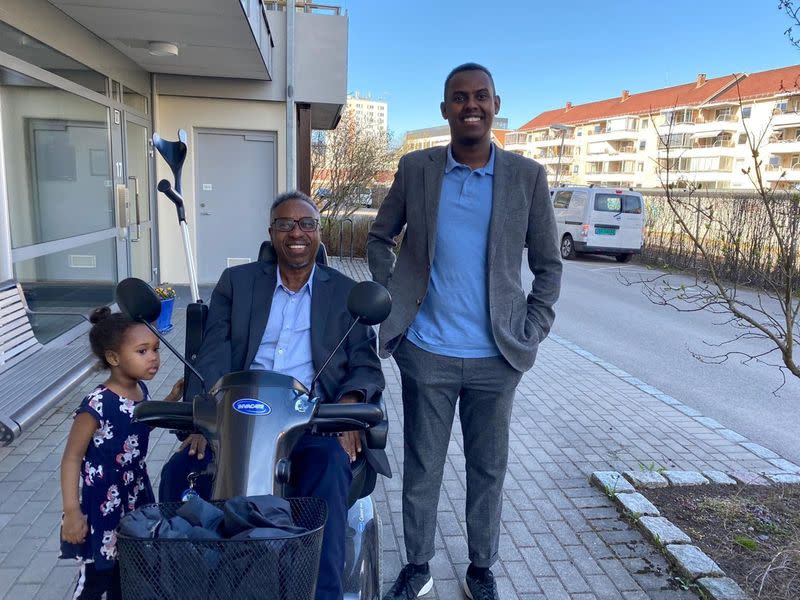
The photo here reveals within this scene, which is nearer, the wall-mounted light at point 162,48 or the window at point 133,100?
the wall-mounted light at point 162,48

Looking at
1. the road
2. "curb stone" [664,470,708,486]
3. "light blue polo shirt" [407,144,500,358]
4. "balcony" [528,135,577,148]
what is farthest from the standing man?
"balcony" [528,135,577,148]

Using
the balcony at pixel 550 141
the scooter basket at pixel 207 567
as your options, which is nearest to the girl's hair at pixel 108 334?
the scooter basket at pixel 207 567

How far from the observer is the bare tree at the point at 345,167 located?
17594mm

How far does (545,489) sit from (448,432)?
153cm

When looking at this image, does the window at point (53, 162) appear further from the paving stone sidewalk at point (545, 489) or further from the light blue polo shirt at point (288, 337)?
the light blue polo shirt at point (288, 337)

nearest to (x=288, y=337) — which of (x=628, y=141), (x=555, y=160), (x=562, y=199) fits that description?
(x=562, y=199)

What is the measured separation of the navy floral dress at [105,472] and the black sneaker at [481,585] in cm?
152

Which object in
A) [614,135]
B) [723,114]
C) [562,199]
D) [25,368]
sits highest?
[723,114]

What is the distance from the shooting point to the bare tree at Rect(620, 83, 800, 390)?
3.33 meters

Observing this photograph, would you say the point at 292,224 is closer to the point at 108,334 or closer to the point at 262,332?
the point at 262,332

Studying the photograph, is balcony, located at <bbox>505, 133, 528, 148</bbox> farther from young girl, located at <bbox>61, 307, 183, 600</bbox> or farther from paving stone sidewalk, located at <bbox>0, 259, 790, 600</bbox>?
young girl, located at <bbox>61, 307, 183, 600</bbox>

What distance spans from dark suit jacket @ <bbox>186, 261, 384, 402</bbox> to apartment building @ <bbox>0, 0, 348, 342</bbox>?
360 centimetres

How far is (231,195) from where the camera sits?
10.3 m

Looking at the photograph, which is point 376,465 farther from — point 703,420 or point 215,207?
point 215,207
